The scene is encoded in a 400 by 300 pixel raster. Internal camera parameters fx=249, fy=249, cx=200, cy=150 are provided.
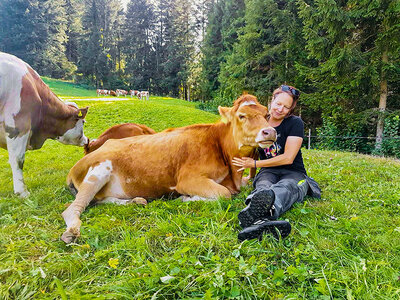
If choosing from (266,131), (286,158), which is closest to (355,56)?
(286,158)

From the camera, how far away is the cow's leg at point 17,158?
3.80m

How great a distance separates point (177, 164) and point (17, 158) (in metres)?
2.53

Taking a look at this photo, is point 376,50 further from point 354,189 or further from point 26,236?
point 26,236

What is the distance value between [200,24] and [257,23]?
3778 cm

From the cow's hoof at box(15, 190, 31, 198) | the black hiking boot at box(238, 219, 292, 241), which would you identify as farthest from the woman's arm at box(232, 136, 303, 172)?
the cow's hoof at box(15, 190, 31, 198)

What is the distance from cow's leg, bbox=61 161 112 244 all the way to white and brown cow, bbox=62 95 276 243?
0.04 feet

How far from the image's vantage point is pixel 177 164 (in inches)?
142

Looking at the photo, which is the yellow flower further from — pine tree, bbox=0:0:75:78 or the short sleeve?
pine tree, bbox=0:0:75:78

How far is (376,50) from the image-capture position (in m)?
10.1

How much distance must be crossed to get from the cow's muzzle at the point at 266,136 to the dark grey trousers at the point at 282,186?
1.65 feet

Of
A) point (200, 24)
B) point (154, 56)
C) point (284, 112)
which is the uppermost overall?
point (200, 24)

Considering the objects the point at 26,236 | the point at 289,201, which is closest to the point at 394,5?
the point at 289,201

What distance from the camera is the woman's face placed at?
129 inches

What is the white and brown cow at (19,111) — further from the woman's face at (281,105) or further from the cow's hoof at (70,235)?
the woman's face at (281,105)
